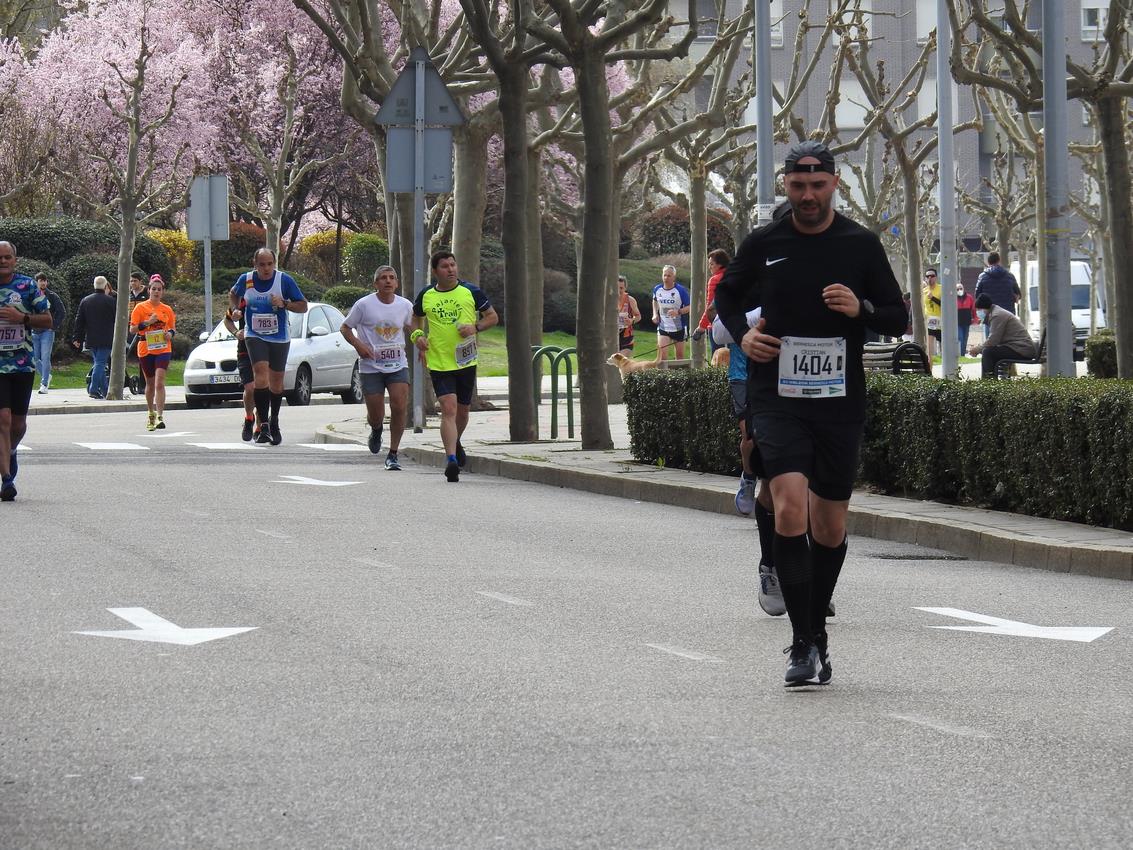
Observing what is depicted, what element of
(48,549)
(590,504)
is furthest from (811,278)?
(590,504)

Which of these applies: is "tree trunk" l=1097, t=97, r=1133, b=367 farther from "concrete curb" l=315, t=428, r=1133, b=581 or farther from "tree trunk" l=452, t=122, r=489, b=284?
"tree trunk" l=452, t=122, r=489, b=284

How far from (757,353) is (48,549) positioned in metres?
5.77

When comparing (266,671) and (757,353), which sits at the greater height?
(757,353)

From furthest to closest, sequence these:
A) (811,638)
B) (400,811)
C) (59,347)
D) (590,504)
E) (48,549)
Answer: (59,347) < (590,504) < (48,549) < (811,638) < (400,811)

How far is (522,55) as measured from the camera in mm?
20812

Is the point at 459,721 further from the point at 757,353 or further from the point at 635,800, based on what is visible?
the point at 757,353

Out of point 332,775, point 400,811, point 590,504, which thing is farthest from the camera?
point 590,504

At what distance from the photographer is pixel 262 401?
73.3 feet

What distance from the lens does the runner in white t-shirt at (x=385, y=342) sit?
63.0ft

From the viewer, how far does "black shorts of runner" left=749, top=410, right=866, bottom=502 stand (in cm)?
747

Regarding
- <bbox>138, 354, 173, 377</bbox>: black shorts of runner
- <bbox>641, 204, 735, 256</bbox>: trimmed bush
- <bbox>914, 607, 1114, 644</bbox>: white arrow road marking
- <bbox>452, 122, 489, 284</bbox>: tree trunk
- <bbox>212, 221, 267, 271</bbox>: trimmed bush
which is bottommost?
<bbox>914, 607, 1114, 644</bbox>: white arrow road marking

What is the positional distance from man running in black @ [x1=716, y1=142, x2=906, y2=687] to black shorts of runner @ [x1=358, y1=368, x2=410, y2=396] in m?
11.9

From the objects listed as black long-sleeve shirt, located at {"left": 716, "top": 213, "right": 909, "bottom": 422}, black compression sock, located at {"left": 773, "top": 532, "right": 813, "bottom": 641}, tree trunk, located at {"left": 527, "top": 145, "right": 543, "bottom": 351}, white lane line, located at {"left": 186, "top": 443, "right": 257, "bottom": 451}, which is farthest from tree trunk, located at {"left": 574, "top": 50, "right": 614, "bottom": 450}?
black compression sock, located at {"left": 773, "top": 532, "right": 813, "bottom": 641}

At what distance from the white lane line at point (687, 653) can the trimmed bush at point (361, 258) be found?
44667mm
